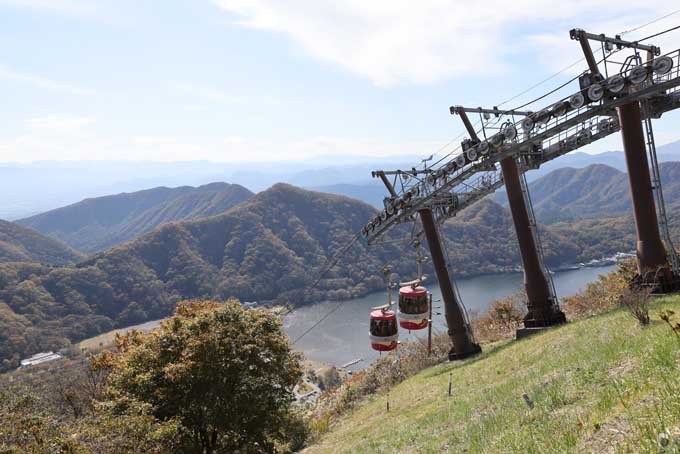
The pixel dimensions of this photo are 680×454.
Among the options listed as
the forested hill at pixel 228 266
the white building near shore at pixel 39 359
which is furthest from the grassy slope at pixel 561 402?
the forested hill at pixel 228 266

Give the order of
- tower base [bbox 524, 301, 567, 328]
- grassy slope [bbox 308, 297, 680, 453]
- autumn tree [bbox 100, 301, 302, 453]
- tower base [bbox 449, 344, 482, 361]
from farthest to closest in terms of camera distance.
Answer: tower base [bbox 449, 344, 482, 361], tower base [bbox 524, 301, 567, 328], autumn tree [bbox 100, 301, 302, 453], grassy slope [bbox 308, 297, 680, 453]

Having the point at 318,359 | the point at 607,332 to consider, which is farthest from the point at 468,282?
the point at 607,332

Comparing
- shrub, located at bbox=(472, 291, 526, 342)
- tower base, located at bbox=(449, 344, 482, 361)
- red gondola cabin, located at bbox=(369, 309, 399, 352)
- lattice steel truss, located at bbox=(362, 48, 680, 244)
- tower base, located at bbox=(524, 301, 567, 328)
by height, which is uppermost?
lattice steel truss, located at bbox=(362, 48, 680, 244)

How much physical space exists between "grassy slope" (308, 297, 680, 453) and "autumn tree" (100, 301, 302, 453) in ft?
8.96

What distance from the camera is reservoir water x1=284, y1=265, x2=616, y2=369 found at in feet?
301

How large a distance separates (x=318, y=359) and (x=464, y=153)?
77.7 m

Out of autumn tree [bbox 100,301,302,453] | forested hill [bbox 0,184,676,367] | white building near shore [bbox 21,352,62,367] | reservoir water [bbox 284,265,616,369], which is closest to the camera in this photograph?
autumn tree [bbox 100,301,302,453]

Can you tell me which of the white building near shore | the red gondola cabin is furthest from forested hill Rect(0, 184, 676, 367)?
the red gondola cabin

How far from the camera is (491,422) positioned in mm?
7617

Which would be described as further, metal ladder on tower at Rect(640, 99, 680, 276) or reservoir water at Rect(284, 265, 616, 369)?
reservoir water at Rect(284, 265, 616, 369)

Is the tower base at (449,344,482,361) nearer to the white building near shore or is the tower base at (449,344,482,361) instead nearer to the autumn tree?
the autumn tree

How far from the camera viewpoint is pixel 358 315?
11938 centimetres

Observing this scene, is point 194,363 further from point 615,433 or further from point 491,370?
point 615,433

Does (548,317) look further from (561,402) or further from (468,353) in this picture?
(561,402)
